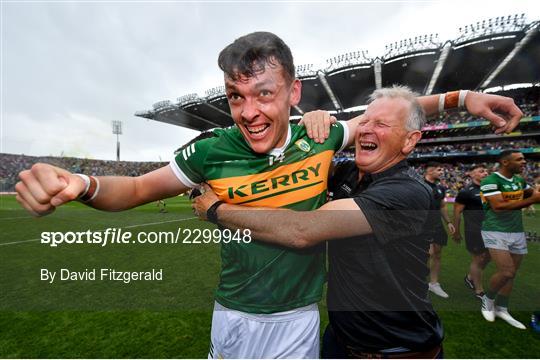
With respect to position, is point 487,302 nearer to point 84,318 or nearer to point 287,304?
point 287,304

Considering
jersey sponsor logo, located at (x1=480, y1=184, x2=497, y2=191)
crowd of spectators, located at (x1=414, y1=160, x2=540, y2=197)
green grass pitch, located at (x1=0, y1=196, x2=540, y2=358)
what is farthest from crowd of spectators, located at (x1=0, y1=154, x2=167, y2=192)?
jersey sponsor logo, located at (x1=480, y1=184, x2=497, y2=191)

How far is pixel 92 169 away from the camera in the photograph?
164 ft

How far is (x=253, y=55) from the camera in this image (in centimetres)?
165

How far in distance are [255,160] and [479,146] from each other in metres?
43.5

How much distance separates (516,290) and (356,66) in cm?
2861

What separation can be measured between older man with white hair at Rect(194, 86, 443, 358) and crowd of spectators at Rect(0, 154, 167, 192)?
4803 cm

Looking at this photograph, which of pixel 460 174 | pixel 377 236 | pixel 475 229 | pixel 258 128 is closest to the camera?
pixel 377 236

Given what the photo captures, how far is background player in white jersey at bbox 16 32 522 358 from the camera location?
1652 mm

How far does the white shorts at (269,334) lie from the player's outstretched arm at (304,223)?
0.52 metres

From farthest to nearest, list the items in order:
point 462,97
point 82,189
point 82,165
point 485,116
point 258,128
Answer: point 82,165
point 462,97
point 485,116
point 258,128
point 82,189

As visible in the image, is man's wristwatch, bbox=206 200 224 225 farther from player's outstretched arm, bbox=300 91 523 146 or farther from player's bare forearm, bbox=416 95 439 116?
player's bare forearm, bbox=416 95 439 116

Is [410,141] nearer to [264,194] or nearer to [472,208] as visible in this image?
[264,194]

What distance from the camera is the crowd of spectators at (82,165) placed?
43.3 meters

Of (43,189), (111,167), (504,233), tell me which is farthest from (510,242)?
(111,167)
